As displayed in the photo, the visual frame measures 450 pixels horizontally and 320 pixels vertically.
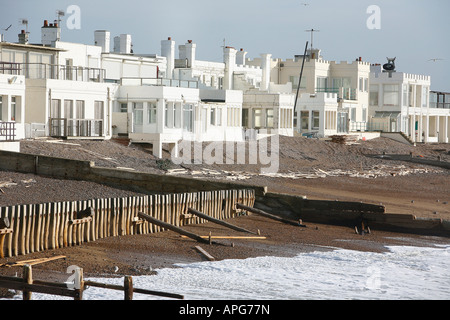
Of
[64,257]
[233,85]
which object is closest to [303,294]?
[64,257]

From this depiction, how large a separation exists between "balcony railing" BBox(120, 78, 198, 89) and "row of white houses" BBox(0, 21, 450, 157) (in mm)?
88

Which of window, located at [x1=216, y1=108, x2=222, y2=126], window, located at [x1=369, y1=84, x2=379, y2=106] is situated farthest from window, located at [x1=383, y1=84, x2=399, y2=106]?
window, located at [x1=216, y1=108, x2=222, y2=126]

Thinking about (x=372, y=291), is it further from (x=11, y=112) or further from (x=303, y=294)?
(x=11, y=112)

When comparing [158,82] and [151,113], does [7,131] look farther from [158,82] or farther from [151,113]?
[158,82]

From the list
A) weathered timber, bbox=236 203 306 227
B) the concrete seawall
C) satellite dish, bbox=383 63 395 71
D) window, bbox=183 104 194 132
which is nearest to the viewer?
the concrete seawall

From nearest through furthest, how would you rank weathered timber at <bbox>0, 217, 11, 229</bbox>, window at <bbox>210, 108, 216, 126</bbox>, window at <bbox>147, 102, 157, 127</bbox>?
weathered timber at <bbox>0, 217, 11, 229</bbox> → window at <bbox>147, 102, 157, 127</bbox> → window at <bbox>210, 108, 216, 126</bbox>

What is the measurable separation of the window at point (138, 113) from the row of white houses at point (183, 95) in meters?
0.06

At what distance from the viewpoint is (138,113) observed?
4850 centimetres

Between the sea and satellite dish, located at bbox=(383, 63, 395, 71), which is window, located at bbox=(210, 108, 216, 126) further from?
satellite dish, located at bbox=(383, 63, 395, 71)

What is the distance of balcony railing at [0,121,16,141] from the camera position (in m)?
35.8

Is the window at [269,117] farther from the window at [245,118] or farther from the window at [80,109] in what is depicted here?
the window at [80,109]

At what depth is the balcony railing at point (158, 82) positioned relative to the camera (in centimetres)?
4911

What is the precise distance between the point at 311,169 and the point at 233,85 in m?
23.4

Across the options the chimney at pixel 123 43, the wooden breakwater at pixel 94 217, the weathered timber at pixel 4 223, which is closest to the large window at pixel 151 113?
the chimney at pixel 123 43
